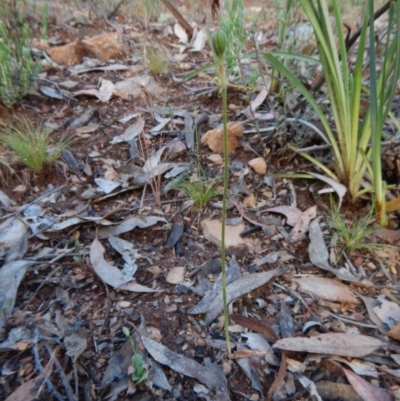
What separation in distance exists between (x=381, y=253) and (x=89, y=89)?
53.8 inches

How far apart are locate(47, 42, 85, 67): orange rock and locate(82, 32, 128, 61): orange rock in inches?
1.5

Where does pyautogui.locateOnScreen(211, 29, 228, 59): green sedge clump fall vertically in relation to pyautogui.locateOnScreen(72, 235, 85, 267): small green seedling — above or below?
above

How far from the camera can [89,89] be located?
1740 mm

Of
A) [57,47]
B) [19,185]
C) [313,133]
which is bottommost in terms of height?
[19,185]

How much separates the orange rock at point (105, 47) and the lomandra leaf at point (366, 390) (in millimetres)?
1853

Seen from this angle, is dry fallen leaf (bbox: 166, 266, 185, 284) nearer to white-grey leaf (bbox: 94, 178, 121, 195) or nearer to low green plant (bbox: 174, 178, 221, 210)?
low green plant (bbox: 174, 178, 221, 210)

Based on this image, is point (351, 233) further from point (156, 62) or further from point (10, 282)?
point (156, 62)

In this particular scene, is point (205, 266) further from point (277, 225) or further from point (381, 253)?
point (381, 253)

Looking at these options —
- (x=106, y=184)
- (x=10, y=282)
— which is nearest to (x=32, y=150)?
(x=106, y=184)

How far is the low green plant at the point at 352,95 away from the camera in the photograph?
0.97m

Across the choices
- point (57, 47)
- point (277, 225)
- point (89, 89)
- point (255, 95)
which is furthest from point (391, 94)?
point (57, 47)

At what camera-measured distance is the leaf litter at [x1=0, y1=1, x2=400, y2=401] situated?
766 millimetres

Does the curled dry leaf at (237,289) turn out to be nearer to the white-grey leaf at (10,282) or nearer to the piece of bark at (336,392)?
the piece of bark at (336,392)

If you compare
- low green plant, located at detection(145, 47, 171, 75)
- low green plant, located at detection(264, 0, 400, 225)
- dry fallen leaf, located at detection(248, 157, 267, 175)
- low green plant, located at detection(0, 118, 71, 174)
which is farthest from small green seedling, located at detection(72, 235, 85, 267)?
low green plant, located at detection(145, 47, 171, 75)
